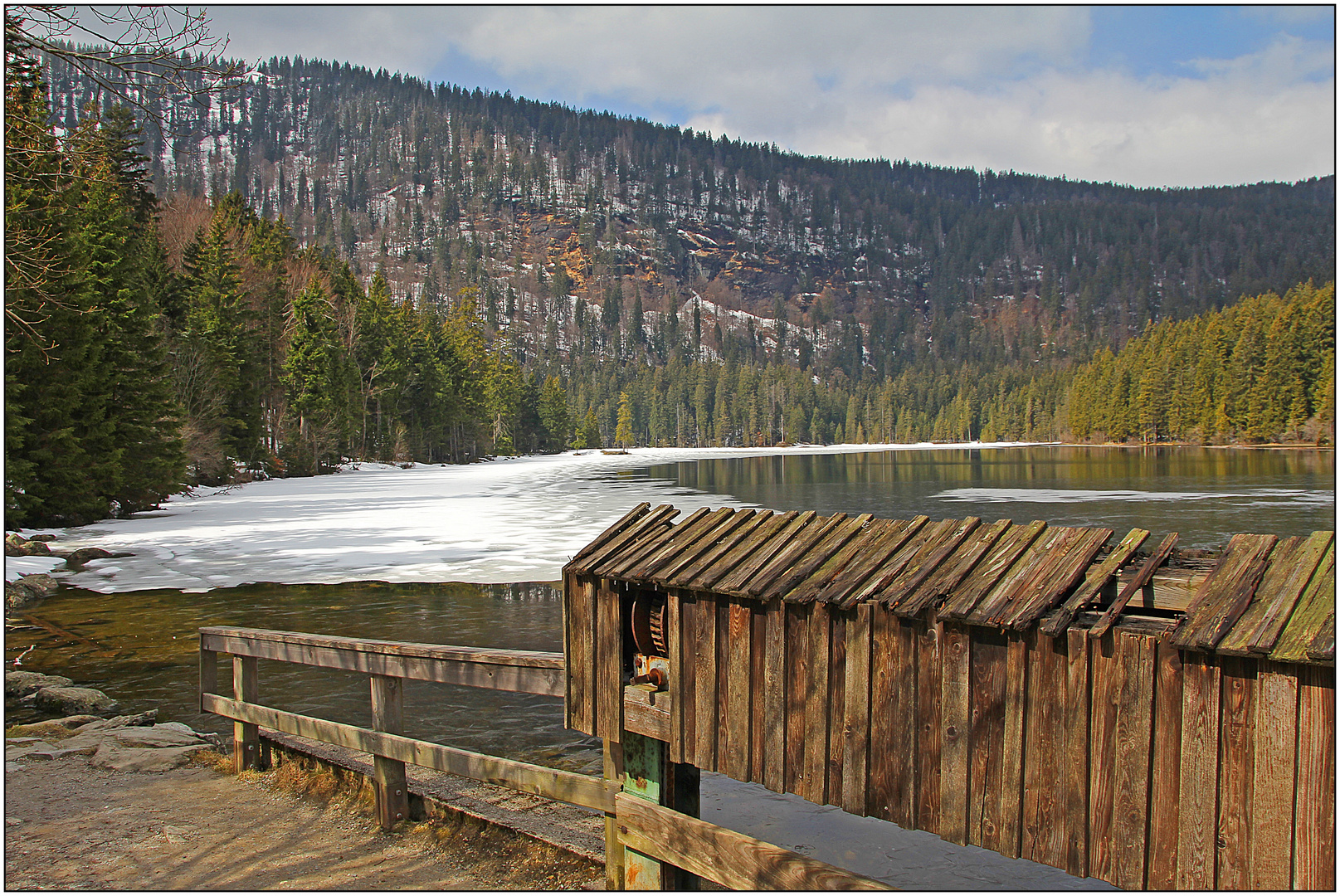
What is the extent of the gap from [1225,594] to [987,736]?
2.90 ft

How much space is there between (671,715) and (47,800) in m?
4.59

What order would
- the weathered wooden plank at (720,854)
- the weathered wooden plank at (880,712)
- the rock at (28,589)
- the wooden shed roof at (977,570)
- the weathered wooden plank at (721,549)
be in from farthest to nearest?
1. the rock at (28,589)
2. the weathered wooden plank at (721,549)
3. the weathered wooden plank at (720,854)
4. the weathered wooden plank at (880,712)
5. the wooden shed roof at (977,570)

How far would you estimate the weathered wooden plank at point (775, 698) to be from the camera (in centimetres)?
354

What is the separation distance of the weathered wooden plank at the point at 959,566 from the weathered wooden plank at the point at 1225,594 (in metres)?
0.62

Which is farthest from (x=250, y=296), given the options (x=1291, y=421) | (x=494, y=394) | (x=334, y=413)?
(x=1291, y=421)

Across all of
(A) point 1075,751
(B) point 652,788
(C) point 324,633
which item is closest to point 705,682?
(B) point 652,788

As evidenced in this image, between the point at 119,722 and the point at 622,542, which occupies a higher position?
the point at 622,542

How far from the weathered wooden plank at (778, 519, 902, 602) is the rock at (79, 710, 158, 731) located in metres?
6.64

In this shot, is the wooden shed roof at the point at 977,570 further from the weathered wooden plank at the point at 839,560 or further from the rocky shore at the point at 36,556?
the rocky shore at the point at 36,556

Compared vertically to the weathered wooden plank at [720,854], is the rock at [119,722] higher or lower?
lower

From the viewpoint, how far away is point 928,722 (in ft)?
10.3

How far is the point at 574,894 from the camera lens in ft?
14.3

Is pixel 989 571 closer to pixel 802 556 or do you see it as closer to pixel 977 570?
pixel 977 570

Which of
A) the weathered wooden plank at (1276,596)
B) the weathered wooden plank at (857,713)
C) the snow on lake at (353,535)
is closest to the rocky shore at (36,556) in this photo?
the snow on lake at (353,535)
